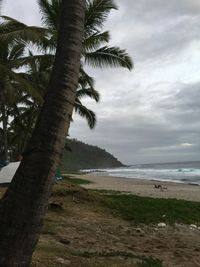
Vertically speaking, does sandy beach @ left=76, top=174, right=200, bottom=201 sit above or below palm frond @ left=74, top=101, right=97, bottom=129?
below

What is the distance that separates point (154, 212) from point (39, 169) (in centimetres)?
828

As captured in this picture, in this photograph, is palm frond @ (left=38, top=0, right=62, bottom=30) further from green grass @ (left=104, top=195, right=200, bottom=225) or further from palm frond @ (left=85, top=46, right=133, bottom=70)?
green grass @ (left=104, top=195, right=200, bottom=225)

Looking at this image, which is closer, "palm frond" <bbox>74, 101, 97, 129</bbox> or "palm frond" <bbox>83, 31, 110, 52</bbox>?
"palm frond" <bbox>83, 31, 110, 52</bbox>

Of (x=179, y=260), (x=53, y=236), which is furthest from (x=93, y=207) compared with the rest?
(x=179, y=260)

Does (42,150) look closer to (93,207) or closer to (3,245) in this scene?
(3,245)

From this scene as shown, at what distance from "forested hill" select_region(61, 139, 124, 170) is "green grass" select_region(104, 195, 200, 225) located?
4869 inches

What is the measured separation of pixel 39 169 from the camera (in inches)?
164

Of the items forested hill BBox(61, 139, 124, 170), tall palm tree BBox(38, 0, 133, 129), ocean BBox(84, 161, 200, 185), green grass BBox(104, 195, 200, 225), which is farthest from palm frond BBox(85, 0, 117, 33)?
forested hill BBox(61, 139, 124, 170)

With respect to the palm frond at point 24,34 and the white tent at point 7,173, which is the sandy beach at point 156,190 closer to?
the white tent at point 7,173

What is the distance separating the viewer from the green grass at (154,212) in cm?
1110

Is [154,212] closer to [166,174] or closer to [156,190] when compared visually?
[156,190]

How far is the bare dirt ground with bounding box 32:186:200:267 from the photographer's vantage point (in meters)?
6.07

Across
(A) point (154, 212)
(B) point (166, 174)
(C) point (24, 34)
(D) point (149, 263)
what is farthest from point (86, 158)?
(D) point (149, 263)

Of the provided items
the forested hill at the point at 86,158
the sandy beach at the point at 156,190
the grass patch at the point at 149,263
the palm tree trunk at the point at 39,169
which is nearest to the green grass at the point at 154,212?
the grass patch at the point at 149,263
